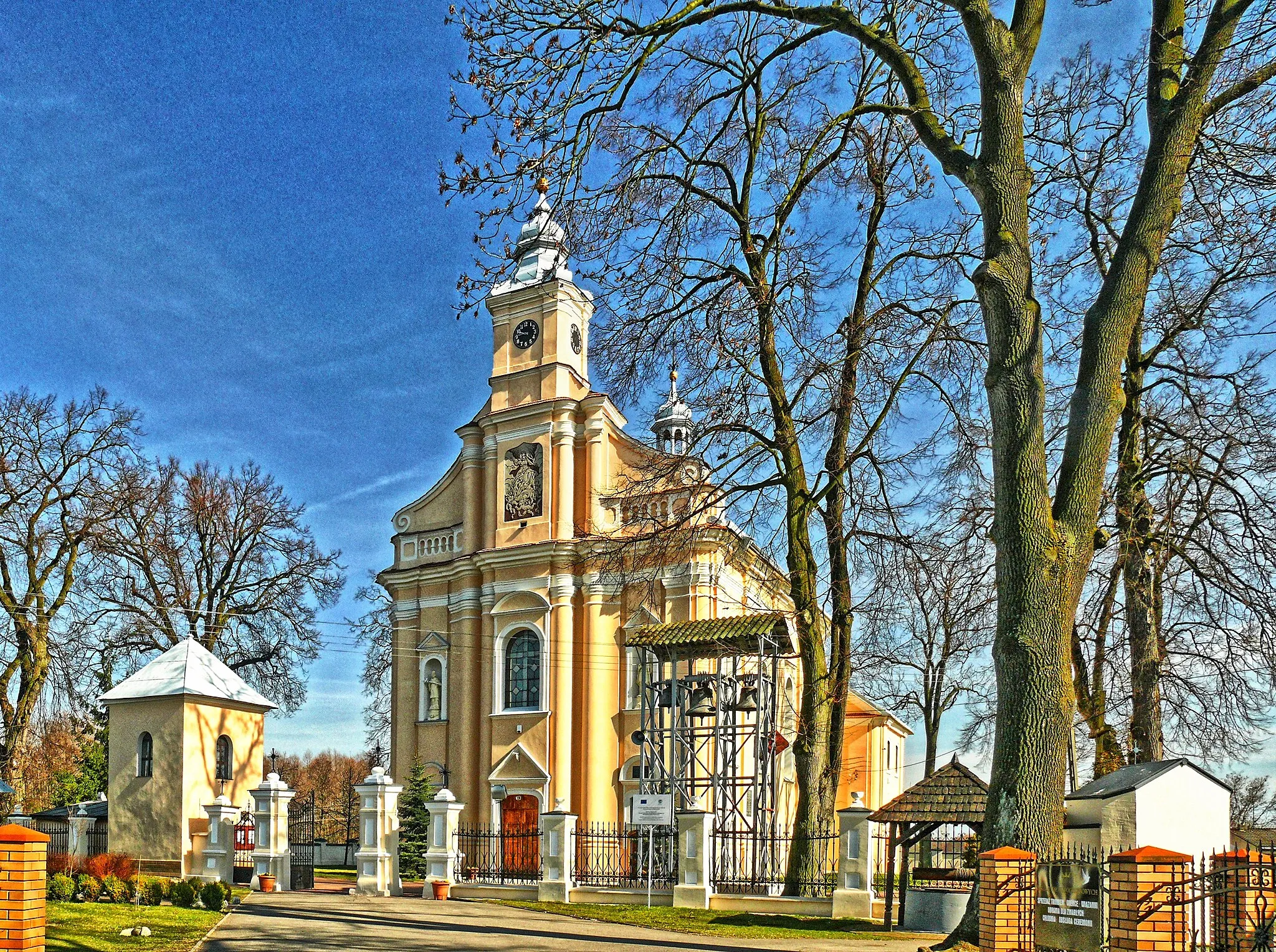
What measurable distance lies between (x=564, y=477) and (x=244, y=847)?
11.7 metres

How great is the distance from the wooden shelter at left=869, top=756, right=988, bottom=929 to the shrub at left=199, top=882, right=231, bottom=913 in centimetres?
908

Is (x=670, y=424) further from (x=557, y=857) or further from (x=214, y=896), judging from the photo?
(x=214, y=896)

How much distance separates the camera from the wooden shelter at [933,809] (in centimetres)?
Result: 1548

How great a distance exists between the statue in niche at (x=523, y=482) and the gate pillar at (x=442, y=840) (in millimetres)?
9943

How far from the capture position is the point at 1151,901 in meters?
7.94

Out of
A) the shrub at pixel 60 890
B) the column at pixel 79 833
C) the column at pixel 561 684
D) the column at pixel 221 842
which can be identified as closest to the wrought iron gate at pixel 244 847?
the column at pixel 221 842

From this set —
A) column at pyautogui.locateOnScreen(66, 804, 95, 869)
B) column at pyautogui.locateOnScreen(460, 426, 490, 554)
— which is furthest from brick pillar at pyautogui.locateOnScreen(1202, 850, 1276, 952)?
column at pyautogui.locateOnScreen(460, 426, 490, 554)

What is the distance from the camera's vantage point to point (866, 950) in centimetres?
1181

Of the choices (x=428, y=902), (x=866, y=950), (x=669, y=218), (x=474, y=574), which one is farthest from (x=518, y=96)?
(x=474, y=574)

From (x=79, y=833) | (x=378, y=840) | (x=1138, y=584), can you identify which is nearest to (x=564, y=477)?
(x=378, y=840)

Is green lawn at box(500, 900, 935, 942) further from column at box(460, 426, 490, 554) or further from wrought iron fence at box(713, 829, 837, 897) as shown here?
column at box(460, 426, 490, 554)

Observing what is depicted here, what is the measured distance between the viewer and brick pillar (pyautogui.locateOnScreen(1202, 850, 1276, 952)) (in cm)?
742

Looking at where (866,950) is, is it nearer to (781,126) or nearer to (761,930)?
(761,930)

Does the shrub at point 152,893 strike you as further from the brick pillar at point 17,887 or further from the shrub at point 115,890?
the brick pillar at point 17,887
